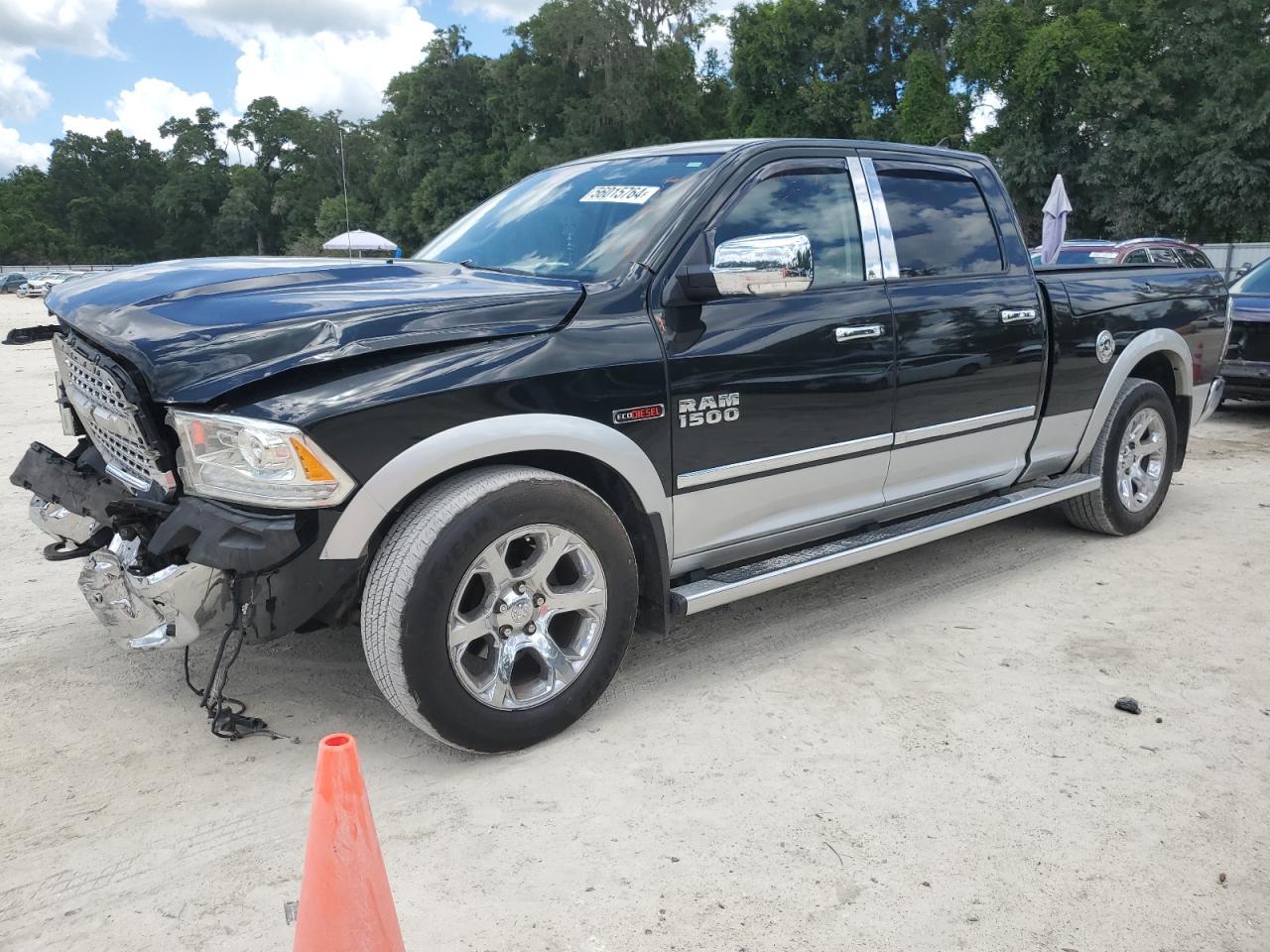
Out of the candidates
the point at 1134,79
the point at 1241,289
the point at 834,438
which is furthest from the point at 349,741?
the point at 1134,79

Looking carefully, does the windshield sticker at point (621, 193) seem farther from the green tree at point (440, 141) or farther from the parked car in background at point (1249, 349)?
the green tree at point (440, 141)

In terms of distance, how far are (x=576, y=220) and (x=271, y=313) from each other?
4.71 ft

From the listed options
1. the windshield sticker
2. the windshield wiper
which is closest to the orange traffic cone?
the windshield wiper

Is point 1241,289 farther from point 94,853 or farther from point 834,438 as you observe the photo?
point 94,853

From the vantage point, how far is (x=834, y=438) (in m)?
3.80

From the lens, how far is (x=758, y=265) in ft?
10.6

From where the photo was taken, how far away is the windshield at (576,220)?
352cm

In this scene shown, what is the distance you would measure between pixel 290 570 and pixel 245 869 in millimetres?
763

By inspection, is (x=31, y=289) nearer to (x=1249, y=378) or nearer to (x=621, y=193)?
(x=1249, y=378)

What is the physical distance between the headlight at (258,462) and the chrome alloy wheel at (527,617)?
0.50m

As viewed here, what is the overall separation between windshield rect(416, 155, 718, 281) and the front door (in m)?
0.25

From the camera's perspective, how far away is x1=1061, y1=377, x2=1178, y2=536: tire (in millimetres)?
5219

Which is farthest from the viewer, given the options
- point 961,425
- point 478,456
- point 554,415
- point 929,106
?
point 929,106

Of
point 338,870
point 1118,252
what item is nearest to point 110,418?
point 338,870
